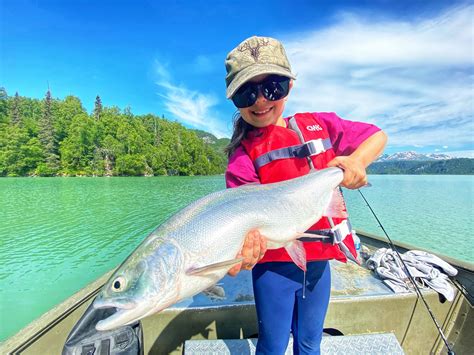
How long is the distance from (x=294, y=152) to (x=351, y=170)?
17.6 inches

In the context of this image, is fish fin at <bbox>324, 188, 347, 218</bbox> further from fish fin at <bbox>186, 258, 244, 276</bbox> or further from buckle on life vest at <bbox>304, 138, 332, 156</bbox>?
fish fin at <bbox>186, 258, 244, 276</bbox>

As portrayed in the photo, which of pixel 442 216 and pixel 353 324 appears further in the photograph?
pixel 442 216

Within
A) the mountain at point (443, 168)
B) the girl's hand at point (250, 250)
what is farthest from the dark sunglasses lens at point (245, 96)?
the mountain at point (443, 168)

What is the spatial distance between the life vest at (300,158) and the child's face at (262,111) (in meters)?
0.09

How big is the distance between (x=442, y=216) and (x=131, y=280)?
97.1 ft

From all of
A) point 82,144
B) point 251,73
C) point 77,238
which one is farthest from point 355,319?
point 82,144

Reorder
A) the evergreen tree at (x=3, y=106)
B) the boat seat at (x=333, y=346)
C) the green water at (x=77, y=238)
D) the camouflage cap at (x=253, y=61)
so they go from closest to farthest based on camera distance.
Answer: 1. the camouflage cap at (x=253, y=61)
2. the boat seat at (x=333, y=346)
3. the green water at (x=77, y=238)
4. the evergreen tree at (x=3, y=106)

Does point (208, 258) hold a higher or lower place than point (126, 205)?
higher

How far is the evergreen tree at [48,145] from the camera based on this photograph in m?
69.6

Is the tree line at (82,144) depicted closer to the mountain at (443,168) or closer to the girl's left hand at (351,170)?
the girl's left hand at (351,170)

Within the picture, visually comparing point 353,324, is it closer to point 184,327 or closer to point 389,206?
point 184,327

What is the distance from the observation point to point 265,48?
1.99 meters

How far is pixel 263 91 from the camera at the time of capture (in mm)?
1975

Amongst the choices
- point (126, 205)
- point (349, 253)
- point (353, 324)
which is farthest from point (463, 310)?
point (126, 205)
